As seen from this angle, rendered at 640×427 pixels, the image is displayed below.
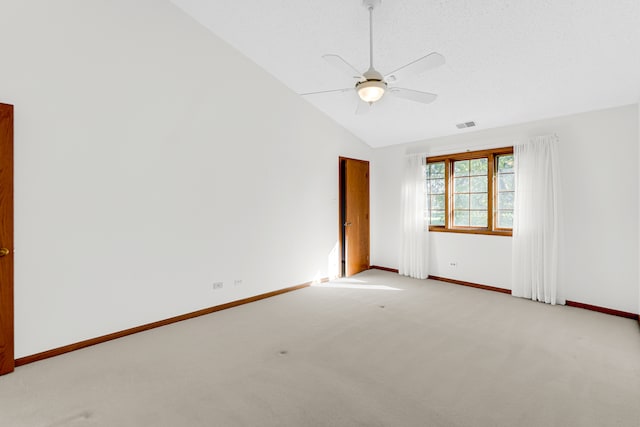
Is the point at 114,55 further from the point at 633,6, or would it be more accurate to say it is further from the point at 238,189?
the point at 633,6

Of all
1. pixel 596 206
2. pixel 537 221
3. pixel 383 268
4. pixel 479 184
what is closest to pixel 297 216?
pixel 383 268

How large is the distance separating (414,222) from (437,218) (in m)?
0.43

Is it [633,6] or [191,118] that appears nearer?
[633,6]

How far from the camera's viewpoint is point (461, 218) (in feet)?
17.8

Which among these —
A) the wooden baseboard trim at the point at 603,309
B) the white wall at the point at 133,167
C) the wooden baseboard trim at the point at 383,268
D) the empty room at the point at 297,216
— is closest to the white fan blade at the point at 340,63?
the empty room at the point at 297,216

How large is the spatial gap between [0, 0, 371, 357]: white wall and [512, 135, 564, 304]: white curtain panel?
344cm

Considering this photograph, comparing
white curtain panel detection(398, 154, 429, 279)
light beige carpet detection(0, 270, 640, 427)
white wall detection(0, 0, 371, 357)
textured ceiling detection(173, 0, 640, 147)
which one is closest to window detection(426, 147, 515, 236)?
white curtain panel detection(398, 154, 429, 279)

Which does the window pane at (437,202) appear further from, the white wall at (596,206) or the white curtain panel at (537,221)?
the white curtain panel at (537,221)

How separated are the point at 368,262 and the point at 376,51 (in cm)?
418

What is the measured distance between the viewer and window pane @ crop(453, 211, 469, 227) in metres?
5.36

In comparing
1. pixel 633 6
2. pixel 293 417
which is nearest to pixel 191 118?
pixel 293 417

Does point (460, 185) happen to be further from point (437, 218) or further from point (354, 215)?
point (354, 215)

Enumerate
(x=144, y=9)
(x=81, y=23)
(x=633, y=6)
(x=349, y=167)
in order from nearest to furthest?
(x=633, y=6)
(x=81, y=23)
(x=144, y=9)
(x=349, y=167)

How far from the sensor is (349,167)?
5934mm
